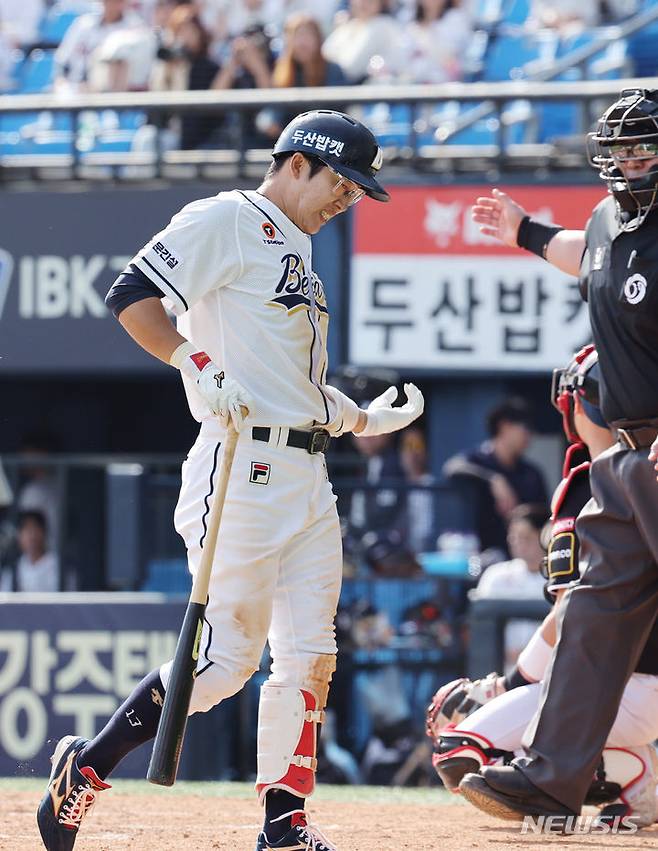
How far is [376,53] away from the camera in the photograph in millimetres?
11281

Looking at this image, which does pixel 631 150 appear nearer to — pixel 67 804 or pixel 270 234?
pixel 270 234

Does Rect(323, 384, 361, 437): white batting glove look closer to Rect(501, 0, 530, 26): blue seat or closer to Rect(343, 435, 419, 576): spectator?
Rect(343, 435, 419, 576): spectator

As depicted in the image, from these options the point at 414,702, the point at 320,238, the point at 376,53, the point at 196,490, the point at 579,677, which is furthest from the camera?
the point at 376,53

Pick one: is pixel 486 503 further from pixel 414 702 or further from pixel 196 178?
pixel 196 178

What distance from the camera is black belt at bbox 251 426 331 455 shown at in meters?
4.48

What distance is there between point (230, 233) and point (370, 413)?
0.80m

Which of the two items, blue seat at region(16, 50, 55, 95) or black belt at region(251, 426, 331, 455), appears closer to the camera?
black belt at region(251, 426, 331, 455)

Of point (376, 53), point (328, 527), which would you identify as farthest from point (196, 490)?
point (376, 53)

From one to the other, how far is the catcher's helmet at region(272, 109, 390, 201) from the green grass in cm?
269

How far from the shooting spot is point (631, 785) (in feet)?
17.7

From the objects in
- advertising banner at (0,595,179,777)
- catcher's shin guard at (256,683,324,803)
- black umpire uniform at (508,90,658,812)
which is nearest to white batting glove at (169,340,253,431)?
catcher's shin guard at (256,683,324,803)

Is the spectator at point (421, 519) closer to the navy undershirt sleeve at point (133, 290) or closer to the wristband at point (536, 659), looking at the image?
the wristband at point (536, 659)

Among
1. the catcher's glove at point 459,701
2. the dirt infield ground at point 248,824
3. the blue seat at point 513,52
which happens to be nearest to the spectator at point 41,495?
the dirt infield ground at point 248,824

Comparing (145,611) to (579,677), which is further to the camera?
(145,611)
